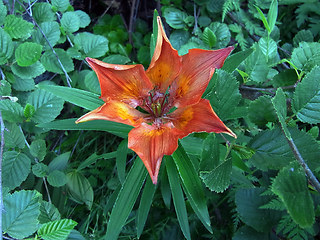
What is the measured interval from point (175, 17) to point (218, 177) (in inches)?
49.5

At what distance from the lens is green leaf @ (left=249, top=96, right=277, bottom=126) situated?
35.0 inches

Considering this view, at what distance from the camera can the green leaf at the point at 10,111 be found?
52.7 inches


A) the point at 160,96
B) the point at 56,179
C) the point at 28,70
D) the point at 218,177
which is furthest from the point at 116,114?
the point at 28,70

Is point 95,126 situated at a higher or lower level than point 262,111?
lower

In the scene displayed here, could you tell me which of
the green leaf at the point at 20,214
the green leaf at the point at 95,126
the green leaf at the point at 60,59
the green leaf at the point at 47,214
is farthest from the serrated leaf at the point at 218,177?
the green leaf at the point at 60,59

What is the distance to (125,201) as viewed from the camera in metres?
1.19

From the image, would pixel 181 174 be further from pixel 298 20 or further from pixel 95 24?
pixel 95 24

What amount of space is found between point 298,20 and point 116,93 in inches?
55.3

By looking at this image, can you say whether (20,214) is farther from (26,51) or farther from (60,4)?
(60,4)

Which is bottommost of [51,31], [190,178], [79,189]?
[79,189]

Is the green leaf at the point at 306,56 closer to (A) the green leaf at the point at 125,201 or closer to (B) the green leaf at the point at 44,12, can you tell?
(A) the green leaf at the point at 125,201

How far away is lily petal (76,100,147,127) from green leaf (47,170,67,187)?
60cm

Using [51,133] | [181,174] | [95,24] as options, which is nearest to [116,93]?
[181,174]

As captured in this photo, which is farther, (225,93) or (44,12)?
(44,12)
